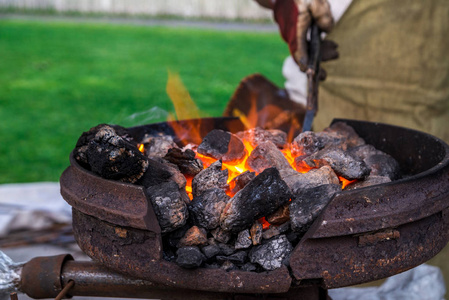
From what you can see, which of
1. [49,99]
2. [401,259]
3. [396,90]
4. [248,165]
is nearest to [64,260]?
[248,165]

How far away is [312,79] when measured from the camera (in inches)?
76.3

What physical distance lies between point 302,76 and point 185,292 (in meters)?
1.69

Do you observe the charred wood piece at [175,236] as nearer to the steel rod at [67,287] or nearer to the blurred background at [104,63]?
the steel rod at [67,287]

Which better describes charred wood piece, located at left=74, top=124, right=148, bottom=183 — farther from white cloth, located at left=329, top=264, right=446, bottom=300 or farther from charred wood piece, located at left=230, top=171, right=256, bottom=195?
white cloth, located at left=329, top=264, right=446, bottom=300

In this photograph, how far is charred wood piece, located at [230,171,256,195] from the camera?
1.42 m

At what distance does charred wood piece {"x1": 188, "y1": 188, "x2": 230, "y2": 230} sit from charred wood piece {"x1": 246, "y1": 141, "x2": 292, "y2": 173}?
0.79 feet

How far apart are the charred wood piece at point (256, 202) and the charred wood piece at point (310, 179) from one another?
0.10 metres

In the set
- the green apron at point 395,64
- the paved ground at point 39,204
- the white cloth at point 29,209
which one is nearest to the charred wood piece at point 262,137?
the green apron at point 395,64

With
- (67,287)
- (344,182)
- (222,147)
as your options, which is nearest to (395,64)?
(344,182)

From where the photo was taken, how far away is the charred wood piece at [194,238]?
1272 millimetres

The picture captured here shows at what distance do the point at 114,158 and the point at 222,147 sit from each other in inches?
16.2

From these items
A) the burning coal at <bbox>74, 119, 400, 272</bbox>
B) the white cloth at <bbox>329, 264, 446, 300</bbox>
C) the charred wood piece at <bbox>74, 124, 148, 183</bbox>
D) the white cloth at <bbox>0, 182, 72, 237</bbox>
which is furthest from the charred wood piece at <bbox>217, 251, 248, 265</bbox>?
the white cloth at <bbox>0, 182, 72, 237</bbox>

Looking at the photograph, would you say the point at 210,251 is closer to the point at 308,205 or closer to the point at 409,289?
the point at 308,205

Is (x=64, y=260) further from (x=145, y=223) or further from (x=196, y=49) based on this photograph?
(x=196, y=49)
